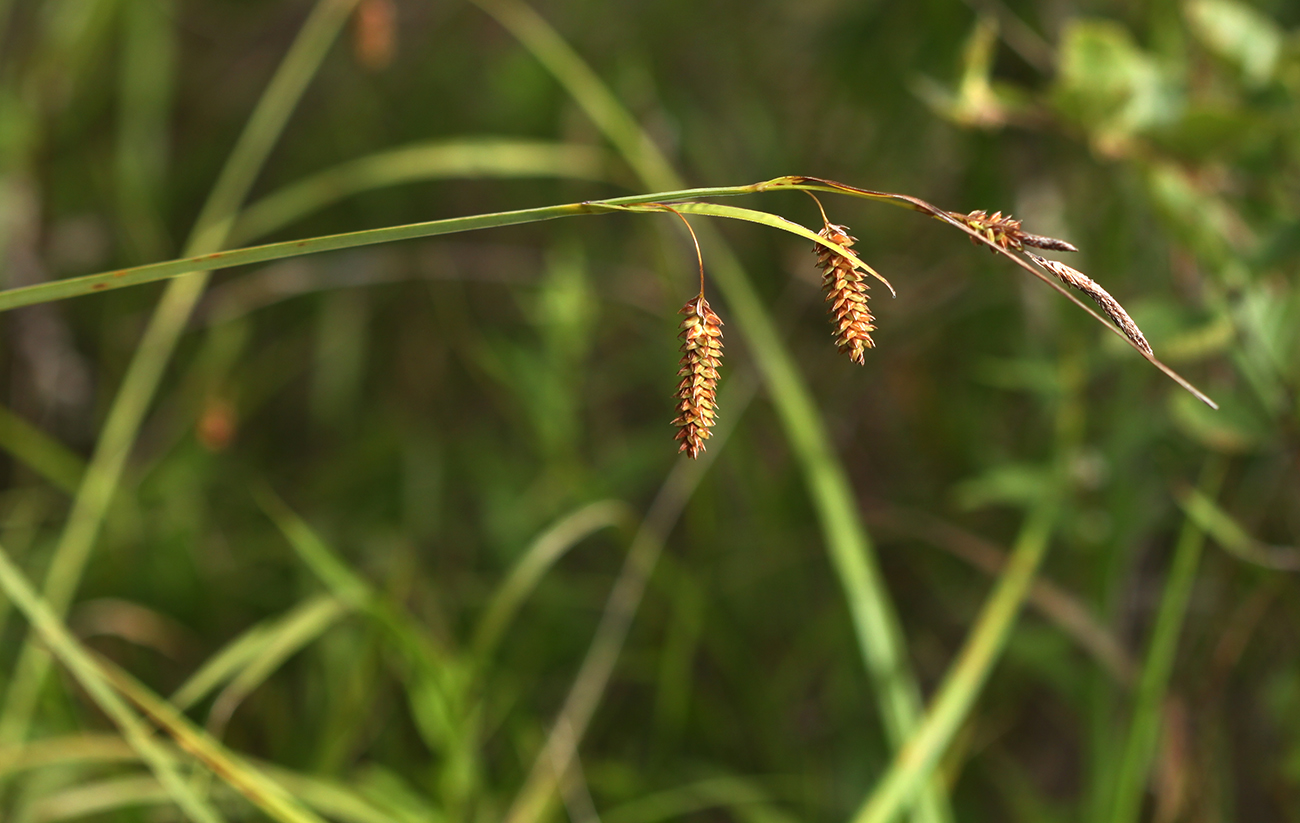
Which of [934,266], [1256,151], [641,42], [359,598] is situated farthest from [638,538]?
[641,42]

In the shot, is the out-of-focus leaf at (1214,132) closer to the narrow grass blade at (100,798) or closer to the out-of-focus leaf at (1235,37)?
the out-of-focus leaf at (1235,37)

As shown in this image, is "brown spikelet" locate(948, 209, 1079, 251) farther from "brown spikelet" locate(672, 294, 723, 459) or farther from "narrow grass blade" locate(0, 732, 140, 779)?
"narrow grass blade" locate(0, 732, 140, 779)

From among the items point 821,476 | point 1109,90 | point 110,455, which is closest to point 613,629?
point 821,476

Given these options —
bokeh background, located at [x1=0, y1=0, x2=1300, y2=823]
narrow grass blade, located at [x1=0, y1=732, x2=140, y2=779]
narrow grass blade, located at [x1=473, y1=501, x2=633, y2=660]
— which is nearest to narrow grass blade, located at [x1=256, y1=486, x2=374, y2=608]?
bokeh background, located at [x1=0, y1=0, x2=1300, y2=823]

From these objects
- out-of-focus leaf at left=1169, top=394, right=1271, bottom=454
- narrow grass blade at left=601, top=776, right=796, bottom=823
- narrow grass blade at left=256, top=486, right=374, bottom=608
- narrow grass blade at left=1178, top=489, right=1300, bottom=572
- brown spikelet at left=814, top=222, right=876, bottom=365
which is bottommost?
narrow grass blade at left=601, top=776, right=796, bottom=823

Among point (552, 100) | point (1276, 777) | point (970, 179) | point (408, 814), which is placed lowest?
point (408, 814)

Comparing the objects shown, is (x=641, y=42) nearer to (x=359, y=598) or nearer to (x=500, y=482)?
(x=500, y=482)

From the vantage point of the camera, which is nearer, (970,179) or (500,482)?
(970,179)
